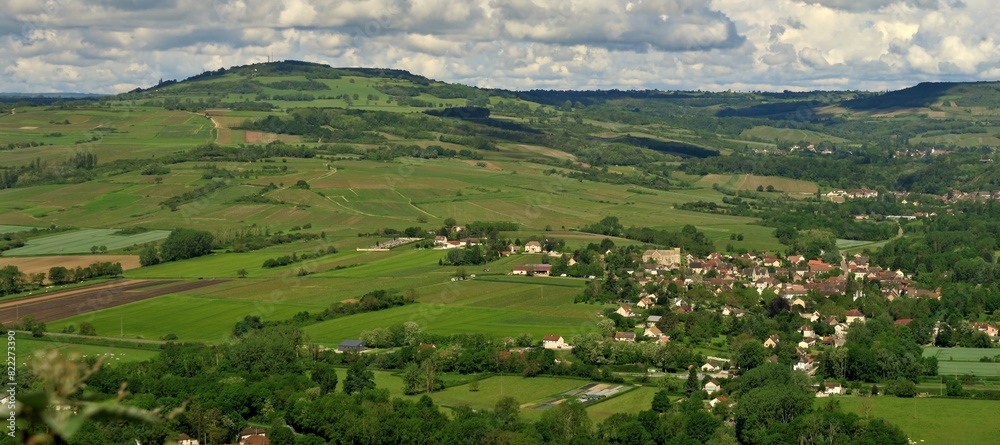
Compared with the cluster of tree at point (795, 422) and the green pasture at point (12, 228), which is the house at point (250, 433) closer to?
the cluster of tree at point (795, 422)

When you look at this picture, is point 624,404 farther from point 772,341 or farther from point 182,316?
point 182,316

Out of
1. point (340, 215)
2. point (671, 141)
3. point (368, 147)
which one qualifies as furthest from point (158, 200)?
point (671, 141)

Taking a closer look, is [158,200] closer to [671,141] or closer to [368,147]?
[368,147]

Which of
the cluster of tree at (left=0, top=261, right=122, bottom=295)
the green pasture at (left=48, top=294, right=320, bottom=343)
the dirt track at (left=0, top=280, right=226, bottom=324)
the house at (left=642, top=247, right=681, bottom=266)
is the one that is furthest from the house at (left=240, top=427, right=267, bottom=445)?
the house at (left=642, top=247, right=681, bottom=266)

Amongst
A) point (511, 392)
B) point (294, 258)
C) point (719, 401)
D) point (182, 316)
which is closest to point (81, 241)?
point (294, 258)

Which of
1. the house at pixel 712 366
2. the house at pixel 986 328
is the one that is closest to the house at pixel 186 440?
the house at pixel 712 366
